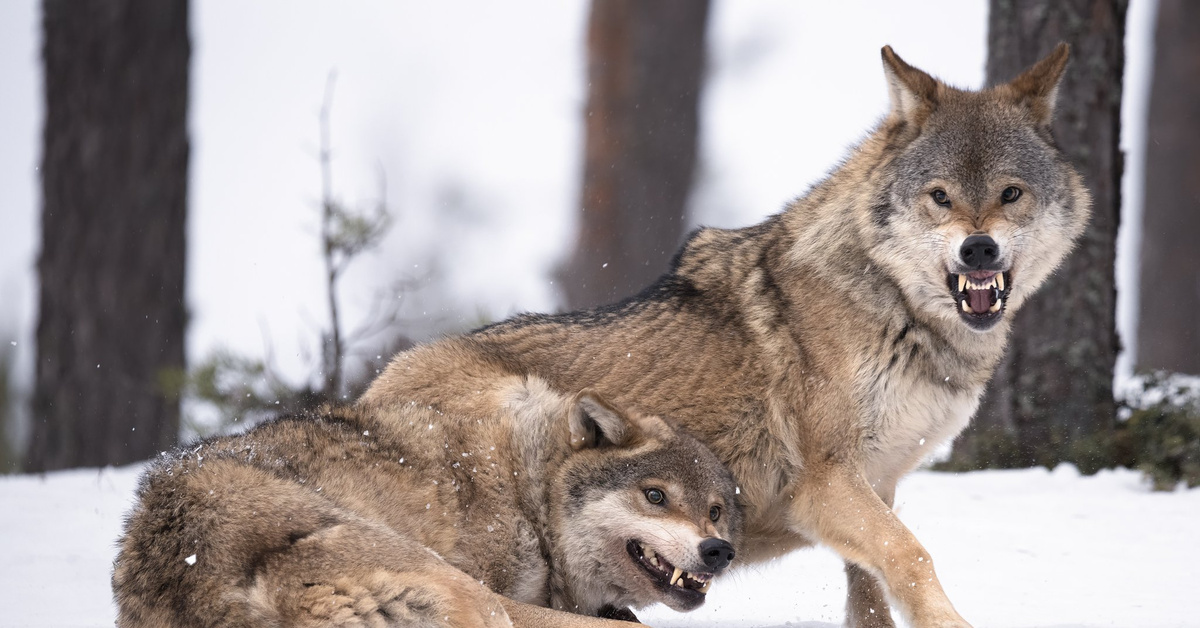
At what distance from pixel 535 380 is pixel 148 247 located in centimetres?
783

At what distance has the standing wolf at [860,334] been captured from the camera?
507 centimetres

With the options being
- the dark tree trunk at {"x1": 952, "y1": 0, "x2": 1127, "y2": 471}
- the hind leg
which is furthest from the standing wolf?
the dark tree trunk at {"x1": 952, "y1": 0, "x2": 1127, "y2": 471}

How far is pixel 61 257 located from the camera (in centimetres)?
1224

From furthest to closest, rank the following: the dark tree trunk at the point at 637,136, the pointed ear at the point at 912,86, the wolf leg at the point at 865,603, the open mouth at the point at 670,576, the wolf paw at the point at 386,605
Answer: the dark tree trunk at the point at 637,136 < the wolf leg at the point at 865,603 < the pointed ear at the point at 912,86 < the open mouth at the point at 670,576 < the wolf paw at the point at 386,605

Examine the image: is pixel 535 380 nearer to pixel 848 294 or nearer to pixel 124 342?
pixel 848 294

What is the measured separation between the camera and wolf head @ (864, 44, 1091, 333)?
505cm

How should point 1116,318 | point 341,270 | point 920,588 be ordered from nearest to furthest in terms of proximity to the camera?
point 920,588, point 1116,318, point 341,270

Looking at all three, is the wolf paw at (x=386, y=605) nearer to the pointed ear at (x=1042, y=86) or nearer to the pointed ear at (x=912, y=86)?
the pointed ear at (x=912, y=86)

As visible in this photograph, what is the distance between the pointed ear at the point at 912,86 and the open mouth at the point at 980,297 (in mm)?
818

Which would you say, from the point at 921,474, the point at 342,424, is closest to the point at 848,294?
the point at 342,424

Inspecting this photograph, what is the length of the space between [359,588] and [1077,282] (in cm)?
662

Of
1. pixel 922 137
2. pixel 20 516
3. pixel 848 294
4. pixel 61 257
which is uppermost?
pixel 922 137

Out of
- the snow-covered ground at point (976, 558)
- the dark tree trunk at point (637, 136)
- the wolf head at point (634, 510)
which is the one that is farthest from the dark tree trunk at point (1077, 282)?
the dark tree trunk at point (637, 136)

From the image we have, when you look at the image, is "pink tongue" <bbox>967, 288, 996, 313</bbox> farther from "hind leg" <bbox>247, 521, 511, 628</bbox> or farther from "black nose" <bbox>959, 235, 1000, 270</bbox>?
"hind leg" <bbox>247, 521, 511, 628</bbox>
